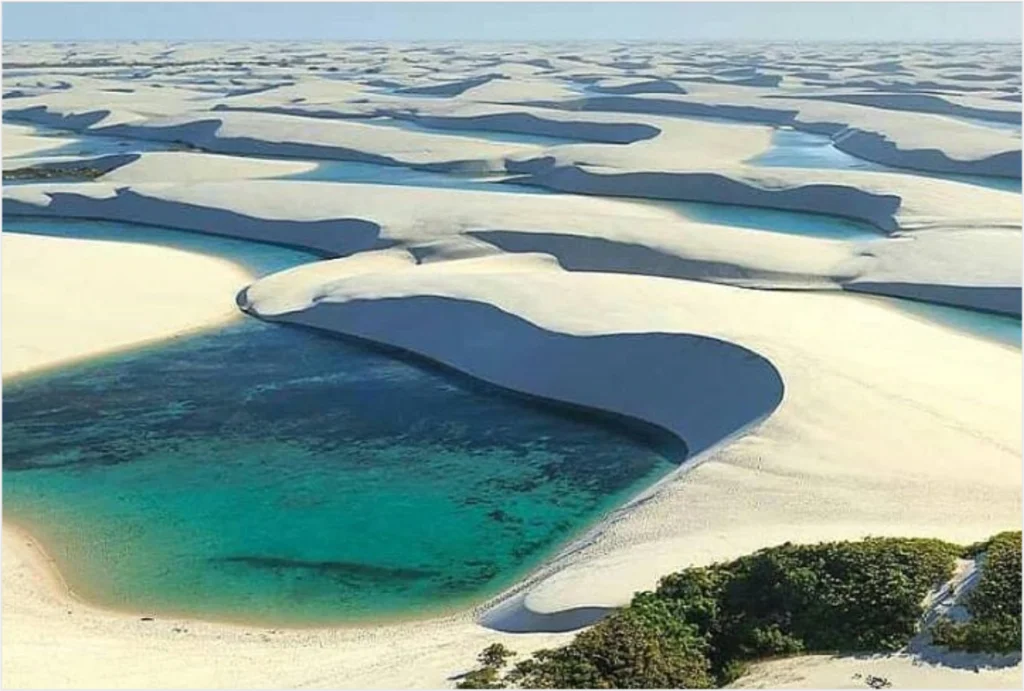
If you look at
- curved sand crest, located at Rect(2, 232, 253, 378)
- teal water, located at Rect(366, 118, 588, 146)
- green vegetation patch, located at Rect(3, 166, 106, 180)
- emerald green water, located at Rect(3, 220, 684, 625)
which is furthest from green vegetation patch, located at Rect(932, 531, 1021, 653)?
Answer: teal water, located at Rect(366, 118, 588, 146)

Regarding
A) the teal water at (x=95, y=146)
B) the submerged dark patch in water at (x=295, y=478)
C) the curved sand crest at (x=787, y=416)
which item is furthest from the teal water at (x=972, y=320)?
the teal water at (x=95, y=146)

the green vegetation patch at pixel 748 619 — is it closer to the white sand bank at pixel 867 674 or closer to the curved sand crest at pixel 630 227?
the white sand bank at pixel 867 674

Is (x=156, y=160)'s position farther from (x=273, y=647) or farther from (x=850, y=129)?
(x=273, y=647)

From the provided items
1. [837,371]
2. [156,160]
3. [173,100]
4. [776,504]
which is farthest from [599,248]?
[173,100]

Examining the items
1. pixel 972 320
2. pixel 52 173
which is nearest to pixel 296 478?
pixel 972 320

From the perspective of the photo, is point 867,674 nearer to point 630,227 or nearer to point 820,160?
point 630,227

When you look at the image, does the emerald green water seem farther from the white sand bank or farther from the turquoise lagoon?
the turquoise lagoon
